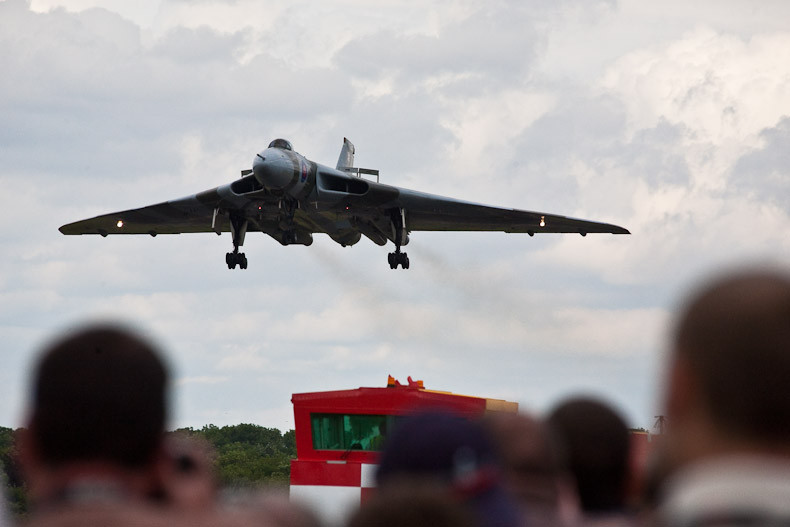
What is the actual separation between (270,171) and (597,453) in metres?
32.7

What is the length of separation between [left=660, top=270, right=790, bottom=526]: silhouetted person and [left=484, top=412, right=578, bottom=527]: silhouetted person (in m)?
1.05

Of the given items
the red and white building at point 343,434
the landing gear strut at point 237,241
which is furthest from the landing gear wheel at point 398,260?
the red and white building at point 343,434

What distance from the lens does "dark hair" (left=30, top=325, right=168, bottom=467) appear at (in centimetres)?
309

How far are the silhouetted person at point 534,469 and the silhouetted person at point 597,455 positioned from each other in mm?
426

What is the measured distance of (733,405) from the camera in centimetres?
258

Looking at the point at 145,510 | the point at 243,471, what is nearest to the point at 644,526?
the point at 145,510

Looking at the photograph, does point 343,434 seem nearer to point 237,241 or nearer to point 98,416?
point 98,416

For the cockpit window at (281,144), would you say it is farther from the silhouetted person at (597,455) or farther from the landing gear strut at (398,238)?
the silhouetted person at (597,455)

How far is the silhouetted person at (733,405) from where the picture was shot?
245 cm

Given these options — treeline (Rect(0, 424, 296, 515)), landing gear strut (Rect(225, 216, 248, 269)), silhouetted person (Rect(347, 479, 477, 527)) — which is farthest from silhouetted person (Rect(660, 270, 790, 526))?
landing gear strut (Rect(225, 216, 248, 269))

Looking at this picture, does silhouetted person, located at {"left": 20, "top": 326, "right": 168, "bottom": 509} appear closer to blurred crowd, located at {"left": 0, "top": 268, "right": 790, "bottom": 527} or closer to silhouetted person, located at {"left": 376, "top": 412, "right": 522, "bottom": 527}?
blurred crowd, located at {"left": 0, "top": 268, "right": 790, "bottom": 527}

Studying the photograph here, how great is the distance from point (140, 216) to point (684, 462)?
45.4m

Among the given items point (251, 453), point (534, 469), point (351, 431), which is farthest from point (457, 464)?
point (251, 453)

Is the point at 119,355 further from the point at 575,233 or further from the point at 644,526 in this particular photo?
the point at 575,233
